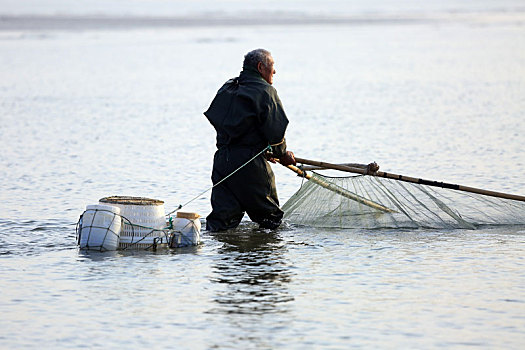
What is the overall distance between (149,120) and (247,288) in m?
11.2

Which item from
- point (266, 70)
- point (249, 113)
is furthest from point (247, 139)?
point (266, 70)

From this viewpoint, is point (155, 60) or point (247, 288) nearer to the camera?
point (247, 288)

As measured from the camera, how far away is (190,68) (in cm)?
2909

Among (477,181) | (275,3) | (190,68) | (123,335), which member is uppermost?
(275,3)

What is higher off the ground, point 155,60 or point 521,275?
point 155,60

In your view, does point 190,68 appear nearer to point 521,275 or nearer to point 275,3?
point 521,275

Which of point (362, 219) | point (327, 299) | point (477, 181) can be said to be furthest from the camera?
point (477, 181)

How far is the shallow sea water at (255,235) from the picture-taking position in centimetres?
610

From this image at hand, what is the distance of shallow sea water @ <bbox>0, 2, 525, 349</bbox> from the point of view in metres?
6.10

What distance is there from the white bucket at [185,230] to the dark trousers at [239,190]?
1.58ft

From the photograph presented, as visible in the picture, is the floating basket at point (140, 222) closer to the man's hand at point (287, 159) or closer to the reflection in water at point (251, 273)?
the reflection in water at point (251, 273)

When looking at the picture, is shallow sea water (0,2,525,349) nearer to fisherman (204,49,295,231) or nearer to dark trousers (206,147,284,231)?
dark trousers (206,147,284,231)

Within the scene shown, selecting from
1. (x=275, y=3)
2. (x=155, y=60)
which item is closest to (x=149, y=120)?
(x=155, y=60)

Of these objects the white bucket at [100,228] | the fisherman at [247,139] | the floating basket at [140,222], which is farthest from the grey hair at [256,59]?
the white bucket at [100,228]
